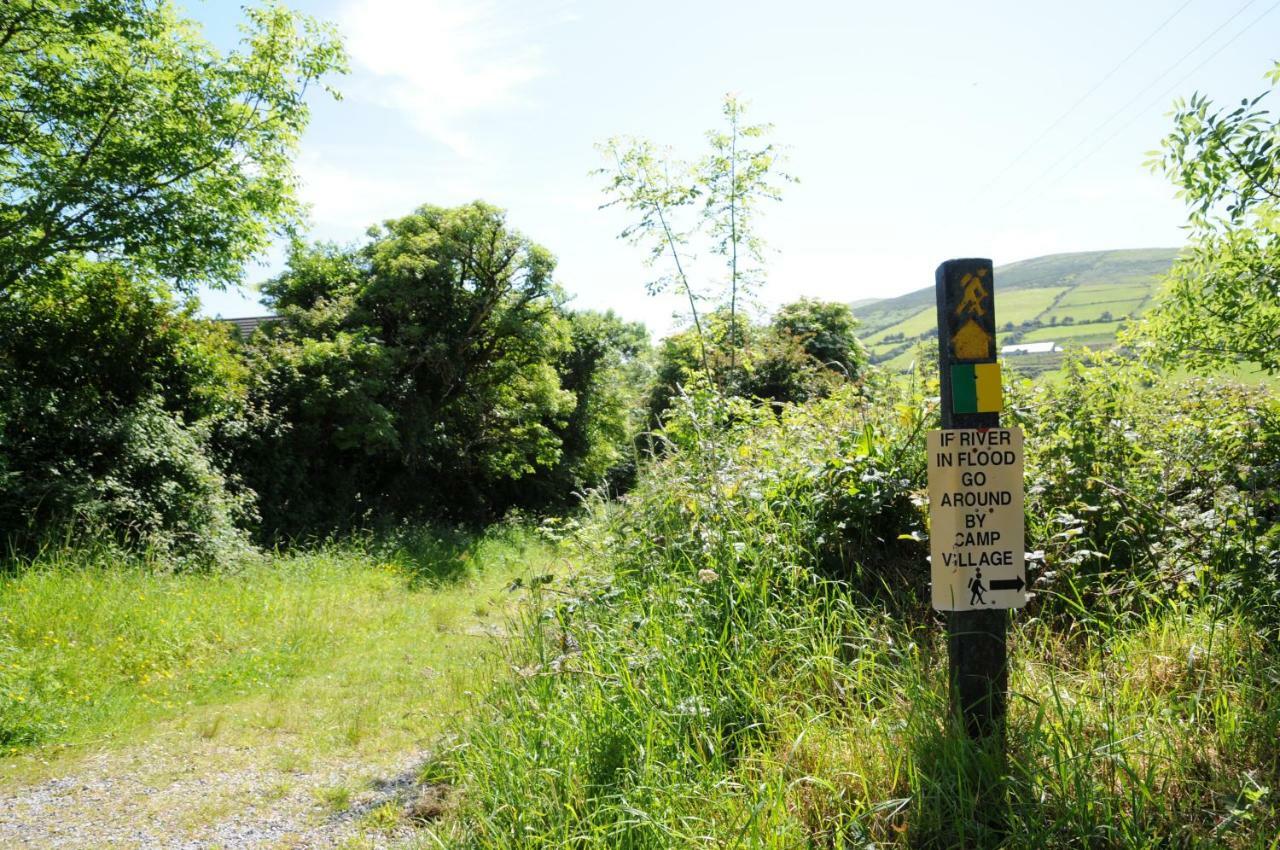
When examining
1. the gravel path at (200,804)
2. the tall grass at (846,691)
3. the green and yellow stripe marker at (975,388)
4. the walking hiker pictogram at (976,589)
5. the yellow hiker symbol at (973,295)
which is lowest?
the gravel path at (200,804)

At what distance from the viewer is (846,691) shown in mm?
3240

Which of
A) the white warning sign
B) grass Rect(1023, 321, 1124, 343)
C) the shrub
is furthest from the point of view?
grass Rect(1023, 321, 1124, 343)

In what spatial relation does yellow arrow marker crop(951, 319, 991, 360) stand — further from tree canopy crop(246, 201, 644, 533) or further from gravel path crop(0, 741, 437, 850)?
tree canopy crop(246, 201, 644, 533)

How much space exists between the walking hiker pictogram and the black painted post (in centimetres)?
4

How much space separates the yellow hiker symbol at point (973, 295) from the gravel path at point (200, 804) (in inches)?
133

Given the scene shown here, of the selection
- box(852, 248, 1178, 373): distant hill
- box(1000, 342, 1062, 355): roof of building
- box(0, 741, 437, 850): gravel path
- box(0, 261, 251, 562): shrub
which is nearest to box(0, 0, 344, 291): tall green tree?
box(0, 261, 251, 562): shrub

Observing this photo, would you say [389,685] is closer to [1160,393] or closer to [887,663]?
[887,663]

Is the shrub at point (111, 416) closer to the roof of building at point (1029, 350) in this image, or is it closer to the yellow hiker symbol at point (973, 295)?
the roof of building at point (1029, 350)

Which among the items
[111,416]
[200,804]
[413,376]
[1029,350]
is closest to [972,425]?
[1029,350]

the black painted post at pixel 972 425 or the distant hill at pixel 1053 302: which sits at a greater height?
the distant hill at pixel 1053 302

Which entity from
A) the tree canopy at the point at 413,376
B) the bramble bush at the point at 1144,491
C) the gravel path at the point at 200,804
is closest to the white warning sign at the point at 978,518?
the bramble bush at the point at 1144,491

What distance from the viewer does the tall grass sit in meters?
2.48

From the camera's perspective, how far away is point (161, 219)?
10.7 metres

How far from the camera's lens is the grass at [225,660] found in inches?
215
